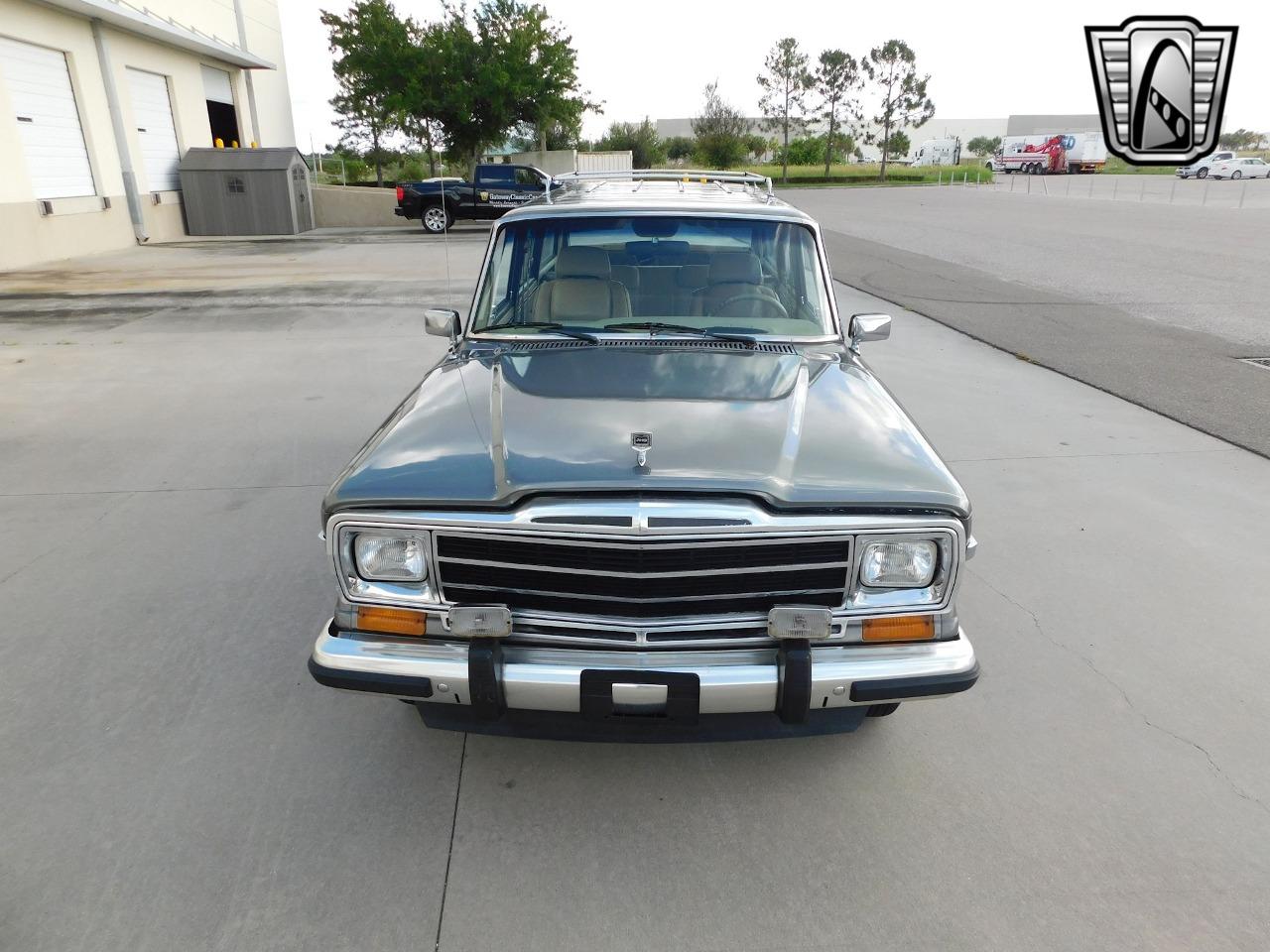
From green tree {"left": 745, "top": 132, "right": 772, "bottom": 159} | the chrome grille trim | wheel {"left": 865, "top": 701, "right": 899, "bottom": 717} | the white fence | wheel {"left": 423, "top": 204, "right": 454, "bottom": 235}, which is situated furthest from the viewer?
green tree {"left": 745, "top": 132, "right": 772, "bottom": 159}

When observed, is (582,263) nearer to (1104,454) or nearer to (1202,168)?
(1104,454)

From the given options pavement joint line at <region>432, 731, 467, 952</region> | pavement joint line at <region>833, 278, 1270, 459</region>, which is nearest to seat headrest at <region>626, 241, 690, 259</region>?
pavement joint line at <region>432, 731, 467, 952</region>

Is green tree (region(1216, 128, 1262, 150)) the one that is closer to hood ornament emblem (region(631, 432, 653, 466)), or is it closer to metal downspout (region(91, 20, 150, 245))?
metal downspout (region(91, 20, 150, 245))

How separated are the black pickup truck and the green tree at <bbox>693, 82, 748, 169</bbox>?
1309 inches

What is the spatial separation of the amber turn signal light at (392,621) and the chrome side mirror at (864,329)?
7.35 ft

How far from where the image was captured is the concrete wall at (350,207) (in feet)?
78.8

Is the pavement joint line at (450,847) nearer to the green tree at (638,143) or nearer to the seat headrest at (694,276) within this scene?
the seat headrest at (694,276)

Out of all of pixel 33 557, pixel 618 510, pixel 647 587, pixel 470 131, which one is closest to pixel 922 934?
pixel 647 587

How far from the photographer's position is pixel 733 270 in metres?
3.81

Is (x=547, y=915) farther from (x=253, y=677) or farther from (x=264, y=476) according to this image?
(x=264, y=476)

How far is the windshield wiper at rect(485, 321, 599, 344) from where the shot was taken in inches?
138

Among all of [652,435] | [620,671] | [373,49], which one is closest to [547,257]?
[652,435]

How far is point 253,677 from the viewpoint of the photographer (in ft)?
11.1

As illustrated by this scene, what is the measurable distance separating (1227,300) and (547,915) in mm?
12750
